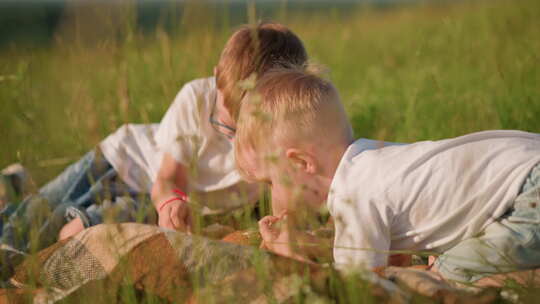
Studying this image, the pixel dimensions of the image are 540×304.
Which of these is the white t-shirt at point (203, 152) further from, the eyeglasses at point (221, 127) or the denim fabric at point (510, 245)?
the denim fabric at point (510, 245)

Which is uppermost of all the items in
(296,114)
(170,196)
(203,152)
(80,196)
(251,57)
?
(251,57)

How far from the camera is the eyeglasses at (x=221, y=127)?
94.4 inches

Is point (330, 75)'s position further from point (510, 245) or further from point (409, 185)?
point (510, 245)

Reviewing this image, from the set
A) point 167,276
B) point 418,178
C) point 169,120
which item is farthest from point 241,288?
point 169,120

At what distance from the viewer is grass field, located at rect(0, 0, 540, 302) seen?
1.87 m

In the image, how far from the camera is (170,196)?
7.77 feet

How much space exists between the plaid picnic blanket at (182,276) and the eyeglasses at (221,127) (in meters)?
0.69

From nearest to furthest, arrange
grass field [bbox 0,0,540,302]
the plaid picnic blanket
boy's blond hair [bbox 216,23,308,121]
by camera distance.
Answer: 1. the plaid picnic blanket
2. grass field [bbox 0,0,540,302]
3. boy's blond hair [bbox 216,23,308,121]

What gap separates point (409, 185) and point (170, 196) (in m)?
1.14

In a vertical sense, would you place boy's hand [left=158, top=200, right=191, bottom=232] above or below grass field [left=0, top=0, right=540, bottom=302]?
below

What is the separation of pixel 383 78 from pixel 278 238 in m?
3.27

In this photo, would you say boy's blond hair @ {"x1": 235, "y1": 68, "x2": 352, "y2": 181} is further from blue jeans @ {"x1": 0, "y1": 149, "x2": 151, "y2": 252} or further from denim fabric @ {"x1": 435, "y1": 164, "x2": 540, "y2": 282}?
blue jeans @ {"x1": 0, "y1": 149, "x2": 151, "y2": 252}

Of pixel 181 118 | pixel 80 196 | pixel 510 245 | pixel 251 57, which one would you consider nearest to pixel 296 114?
pixel 251 57

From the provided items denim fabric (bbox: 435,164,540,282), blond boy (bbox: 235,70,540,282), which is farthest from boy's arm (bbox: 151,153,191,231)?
denim fabric (bbox: 435,164,540,282)
